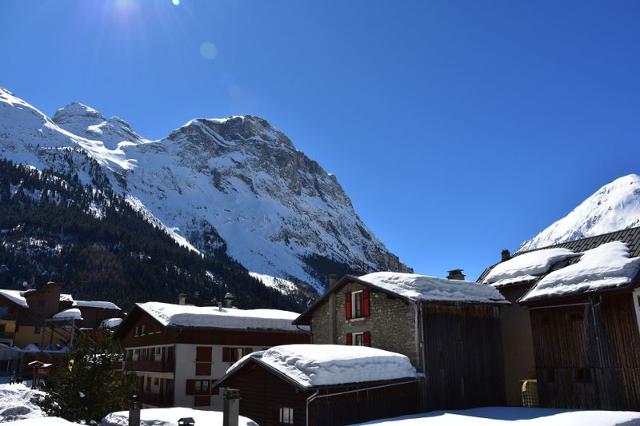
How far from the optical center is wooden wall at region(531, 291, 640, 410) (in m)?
20.2

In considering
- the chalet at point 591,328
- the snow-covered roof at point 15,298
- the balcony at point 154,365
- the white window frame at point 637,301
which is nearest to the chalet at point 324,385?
the chalet at point 591,328

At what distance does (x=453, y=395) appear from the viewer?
24.6 metres

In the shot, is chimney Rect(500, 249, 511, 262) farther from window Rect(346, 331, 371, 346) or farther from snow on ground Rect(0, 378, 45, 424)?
snow on ground Rect(0, 378, 45, 424)

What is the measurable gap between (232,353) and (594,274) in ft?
74.3

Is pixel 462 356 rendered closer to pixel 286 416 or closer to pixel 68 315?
pixel 286 416

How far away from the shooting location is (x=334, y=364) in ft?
68.1

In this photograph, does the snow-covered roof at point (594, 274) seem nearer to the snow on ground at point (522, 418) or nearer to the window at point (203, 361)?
the snow on ground at point (522, 418)

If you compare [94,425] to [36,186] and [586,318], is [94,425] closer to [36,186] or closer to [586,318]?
[586,318]

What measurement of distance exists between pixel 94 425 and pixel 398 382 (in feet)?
41.9

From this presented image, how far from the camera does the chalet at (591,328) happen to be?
20.2 metres

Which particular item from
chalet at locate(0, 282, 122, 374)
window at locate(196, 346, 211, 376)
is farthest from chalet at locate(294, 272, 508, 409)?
chalet at locate(0, 282, 122, 374)

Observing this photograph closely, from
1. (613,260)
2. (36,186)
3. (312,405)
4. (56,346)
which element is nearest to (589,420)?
(613,260)

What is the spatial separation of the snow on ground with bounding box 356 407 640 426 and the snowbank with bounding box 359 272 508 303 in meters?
5.40

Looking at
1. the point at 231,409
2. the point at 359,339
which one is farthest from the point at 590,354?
the point at 231,409
